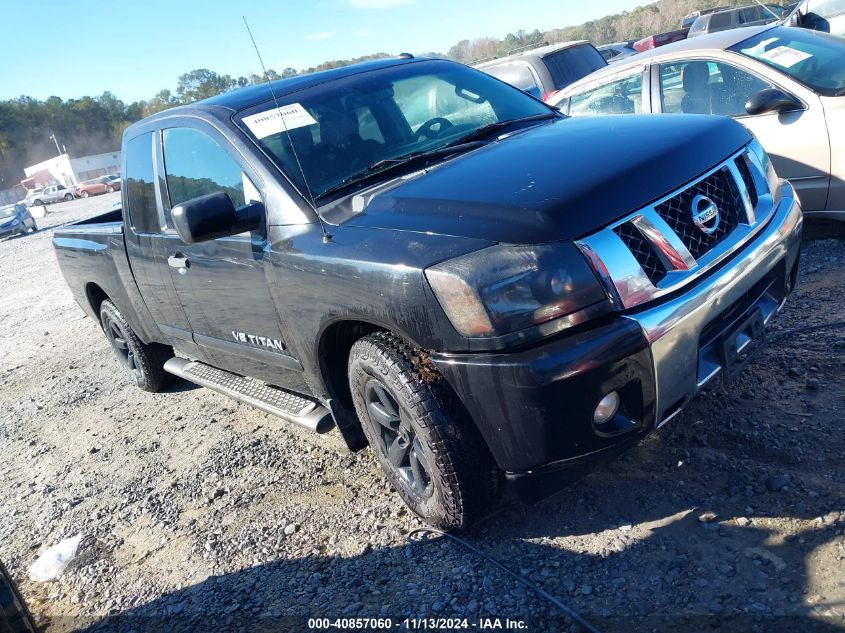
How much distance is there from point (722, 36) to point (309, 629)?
219 inches

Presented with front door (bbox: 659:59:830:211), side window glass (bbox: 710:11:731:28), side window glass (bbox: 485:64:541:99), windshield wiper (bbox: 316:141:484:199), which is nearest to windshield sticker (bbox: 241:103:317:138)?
windshield wiper (bbox: 316:141:484:199)

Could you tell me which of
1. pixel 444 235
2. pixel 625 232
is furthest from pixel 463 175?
pixel 625 232

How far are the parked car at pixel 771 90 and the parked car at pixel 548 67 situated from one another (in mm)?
3174

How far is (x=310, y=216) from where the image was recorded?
118 inches

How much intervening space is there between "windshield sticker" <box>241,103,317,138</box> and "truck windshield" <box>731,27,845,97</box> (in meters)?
3.71

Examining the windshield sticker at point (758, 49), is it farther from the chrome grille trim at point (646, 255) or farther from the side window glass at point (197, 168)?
the side window glass at point (197, 168)

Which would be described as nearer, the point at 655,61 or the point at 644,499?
the point at 644,499

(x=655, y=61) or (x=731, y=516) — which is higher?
(x=655, y=61)

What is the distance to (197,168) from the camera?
3.77 m

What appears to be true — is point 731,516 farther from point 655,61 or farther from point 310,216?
point 655,61

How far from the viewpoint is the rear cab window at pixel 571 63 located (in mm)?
9617

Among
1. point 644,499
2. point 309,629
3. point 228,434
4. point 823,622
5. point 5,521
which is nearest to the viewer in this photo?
point 823,622

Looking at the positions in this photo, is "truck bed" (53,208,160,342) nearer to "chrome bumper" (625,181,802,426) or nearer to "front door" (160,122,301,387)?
"front door" (160,122,301,387)

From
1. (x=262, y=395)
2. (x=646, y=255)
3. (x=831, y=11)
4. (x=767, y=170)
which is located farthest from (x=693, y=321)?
(x=831, y=11)
